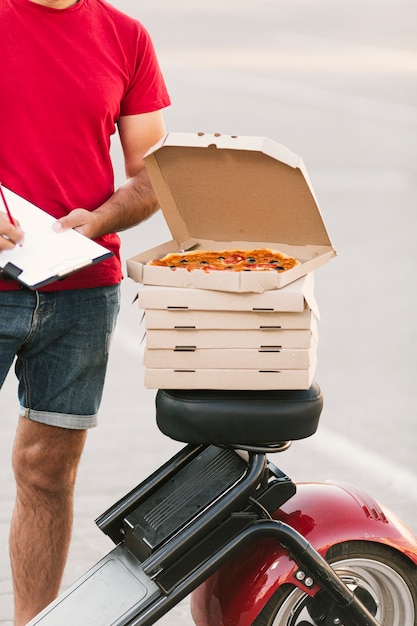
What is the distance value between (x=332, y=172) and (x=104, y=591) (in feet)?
34.3

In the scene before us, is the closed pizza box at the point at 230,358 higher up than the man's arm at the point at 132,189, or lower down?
lower down

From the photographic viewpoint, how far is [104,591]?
3.06 metres

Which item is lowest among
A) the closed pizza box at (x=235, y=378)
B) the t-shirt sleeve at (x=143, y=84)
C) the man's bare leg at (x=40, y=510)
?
the man's bare leg at (x=40, y=510)

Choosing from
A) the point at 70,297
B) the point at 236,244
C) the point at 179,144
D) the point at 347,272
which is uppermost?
the point at 179,144

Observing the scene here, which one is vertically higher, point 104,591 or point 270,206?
point 270,206

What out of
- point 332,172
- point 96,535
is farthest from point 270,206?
point 332,172

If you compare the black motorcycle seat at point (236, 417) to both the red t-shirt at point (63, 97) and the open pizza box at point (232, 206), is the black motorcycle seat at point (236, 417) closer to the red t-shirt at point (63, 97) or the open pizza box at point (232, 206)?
the open pizza box at point (232, 206)

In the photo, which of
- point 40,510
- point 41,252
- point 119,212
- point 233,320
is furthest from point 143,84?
point 40,510

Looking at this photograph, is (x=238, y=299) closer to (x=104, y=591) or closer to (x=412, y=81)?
(x=104, y=591)

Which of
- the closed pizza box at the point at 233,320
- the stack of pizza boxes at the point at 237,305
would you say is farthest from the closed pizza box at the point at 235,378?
the closed pizza box at the point at 233,320

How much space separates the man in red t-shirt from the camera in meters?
3.17

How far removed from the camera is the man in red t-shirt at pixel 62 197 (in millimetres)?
3166

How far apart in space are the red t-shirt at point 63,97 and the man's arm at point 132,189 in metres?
0.07

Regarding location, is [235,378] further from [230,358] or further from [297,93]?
[297,93]
